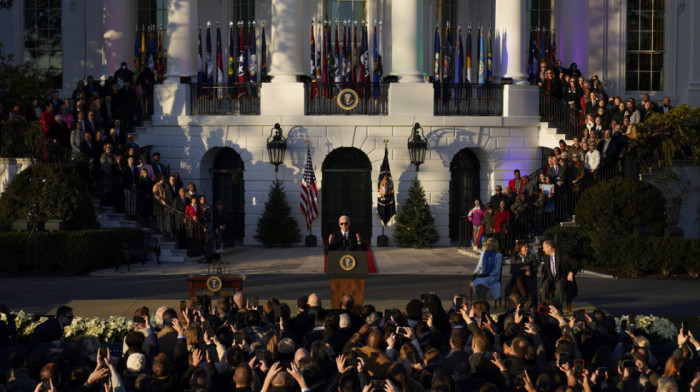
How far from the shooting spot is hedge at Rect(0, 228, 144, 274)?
93.4ft

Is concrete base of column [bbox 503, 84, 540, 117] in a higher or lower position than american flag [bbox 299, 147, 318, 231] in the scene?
higher

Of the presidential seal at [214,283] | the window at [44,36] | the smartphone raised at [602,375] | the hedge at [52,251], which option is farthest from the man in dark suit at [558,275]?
the window at [44,36]

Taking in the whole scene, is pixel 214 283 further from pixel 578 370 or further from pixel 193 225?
pixel 193 225

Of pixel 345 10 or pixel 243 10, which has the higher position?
pixel 243 10

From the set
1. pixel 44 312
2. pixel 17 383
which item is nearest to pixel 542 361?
pixel 17 383

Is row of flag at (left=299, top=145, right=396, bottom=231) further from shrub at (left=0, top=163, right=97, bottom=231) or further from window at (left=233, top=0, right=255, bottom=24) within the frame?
shrub at (left=0, top=163, right=97, bottom=231)

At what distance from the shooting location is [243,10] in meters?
40.2

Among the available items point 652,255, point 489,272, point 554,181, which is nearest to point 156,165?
point 554,181

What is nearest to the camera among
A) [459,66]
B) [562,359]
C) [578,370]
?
[578,370]

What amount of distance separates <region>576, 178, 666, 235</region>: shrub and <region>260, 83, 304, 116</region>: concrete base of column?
10222 millimetres

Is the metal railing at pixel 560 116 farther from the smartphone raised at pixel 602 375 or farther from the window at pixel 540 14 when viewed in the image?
the smartphone raised at pixel 602 375

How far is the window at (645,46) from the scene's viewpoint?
4122 centimetres

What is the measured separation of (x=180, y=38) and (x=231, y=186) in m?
5.00

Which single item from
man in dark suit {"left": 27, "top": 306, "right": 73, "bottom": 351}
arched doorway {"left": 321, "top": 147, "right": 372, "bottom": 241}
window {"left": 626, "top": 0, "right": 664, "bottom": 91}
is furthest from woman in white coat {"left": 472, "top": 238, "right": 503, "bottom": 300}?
window {"left": 626, "top": 0, "right": 664, "bottom": 91}
